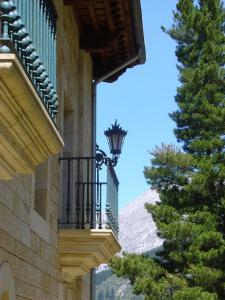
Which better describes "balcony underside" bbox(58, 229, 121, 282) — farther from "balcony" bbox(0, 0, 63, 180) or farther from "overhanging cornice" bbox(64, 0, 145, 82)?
"balcony" bbox(0, 0, 63, 180)

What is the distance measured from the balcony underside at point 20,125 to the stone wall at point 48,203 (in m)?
1.51

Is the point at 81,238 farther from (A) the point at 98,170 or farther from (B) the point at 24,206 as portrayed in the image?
(B) the point at 24,206

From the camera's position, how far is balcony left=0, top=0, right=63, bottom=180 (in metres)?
3.13

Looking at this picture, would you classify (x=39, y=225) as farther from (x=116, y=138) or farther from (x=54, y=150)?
(x=116, y=138)

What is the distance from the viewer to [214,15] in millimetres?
20656

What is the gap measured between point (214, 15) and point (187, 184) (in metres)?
4.85

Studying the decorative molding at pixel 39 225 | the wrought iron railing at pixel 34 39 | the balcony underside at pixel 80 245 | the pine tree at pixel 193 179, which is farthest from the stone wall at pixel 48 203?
the pine tree at pixel 193 179

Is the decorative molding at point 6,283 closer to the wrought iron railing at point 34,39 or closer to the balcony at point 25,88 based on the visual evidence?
the balcony at point 25,88

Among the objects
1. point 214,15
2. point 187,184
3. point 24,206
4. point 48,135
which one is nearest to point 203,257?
point 187,184

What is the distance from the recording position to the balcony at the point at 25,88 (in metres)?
3.13

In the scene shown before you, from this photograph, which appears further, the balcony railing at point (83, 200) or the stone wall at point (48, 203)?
the balcony railing at point (83, 200)

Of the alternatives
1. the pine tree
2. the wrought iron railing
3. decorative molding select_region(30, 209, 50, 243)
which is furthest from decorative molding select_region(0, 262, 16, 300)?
the pine tree

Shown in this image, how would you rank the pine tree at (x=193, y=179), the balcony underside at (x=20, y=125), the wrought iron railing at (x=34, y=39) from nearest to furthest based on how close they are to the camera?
1. the balcony underside at (x=20, y=125)
2. the wrought iron railing at (x=34, y=39)
3. the pine tree at (x=193, y=179)

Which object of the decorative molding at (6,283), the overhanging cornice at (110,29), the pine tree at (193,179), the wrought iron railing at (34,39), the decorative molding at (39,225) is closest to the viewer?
the wrought iron railing at (34,39)
